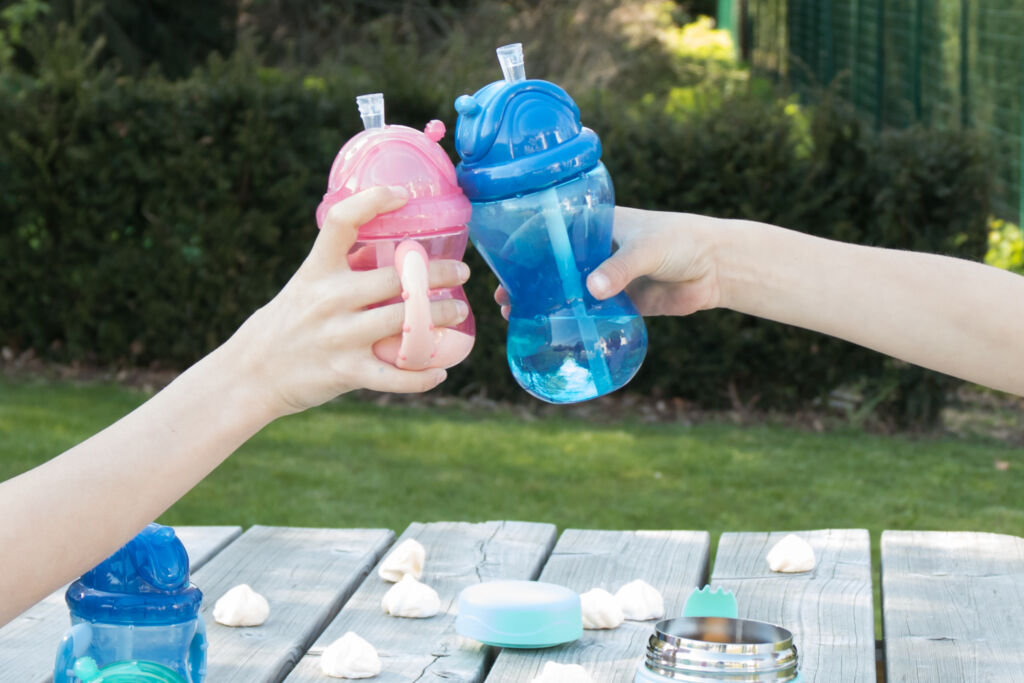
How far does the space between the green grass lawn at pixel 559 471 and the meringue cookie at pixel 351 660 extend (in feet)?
9.85

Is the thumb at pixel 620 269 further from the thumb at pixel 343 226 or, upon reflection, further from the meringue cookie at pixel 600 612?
the meringue cookie at pixel 600 612

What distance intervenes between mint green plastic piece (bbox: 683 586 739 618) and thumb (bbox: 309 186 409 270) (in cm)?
71

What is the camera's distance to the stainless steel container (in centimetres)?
154

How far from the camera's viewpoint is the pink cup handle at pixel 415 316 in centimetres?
134

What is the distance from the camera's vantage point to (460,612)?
196 centimetres

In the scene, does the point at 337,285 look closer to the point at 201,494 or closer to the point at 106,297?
the point at 201,494

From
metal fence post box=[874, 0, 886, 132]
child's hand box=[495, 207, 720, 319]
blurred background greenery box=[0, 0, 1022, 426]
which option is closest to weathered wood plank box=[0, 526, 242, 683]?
child's hand box=[495, 207, 720, 319]

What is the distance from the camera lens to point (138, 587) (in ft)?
5.22

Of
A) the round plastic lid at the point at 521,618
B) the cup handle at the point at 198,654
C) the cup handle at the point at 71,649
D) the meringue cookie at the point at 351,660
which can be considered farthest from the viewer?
the round plastic lid at the point at 521,618

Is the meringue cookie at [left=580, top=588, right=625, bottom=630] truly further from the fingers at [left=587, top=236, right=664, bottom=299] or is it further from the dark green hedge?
the dark green hedge

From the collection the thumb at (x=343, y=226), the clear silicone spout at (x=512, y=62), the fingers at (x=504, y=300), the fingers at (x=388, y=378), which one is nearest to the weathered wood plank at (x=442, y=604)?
the fingers at (x=504, y=300)

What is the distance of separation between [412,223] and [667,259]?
510 millimetres

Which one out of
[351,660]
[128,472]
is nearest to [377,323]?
[128,472]

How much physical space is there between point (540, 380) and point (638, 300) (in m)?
0.27
